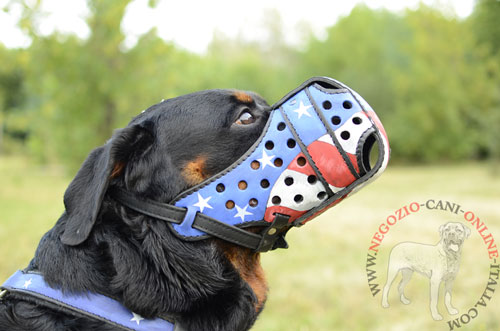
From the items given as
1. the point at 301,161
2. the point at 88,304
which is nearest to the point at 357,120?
the point at 301,161

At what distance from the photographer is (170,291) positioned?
2.02m

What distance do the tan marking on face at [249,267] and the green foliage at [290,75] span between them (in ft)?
11.2

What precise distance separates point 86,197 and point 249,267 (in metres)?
0.85

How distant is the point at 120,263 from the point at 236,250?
0.54 m

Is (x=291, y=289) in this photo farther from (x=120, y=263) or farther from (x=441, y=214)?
(x=441, y=214)

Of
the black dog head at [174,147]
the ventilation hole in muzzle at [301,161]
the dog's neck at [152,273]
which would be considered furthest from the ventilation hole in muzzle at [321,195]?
the dog's neck at [152,273]

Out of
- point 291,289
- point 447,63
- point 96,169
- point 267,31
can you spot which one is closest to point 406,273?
point 291,289

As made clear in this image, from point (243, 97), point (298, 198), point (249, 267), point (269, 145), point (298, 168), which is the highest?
point (243, 97)

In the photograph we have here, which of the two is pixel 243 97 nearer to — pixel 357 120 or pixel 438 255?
pixel 357 120

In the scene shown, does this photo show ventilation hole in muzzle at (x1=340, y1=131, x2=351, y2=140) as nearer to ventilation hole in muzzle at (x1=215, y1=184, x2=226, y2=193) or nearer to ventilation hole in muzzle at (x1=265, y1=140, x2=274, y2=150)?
ventilation hole in muzzle at (x1=265, y1=140, x2=274, y2=150)

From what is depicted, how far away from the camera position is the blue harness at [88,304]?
1.87 meters

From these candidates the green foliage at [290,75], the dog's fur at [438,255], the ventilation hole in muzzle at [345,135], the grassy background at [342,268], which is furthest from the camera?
the green foliage at [290,75]

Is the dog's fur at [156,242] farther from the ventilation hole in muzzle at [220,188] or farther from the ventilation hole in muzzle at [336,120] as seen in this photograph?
the ventilation hole in muzzle at [336,120]

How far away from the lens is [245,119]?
2256 millimetres
